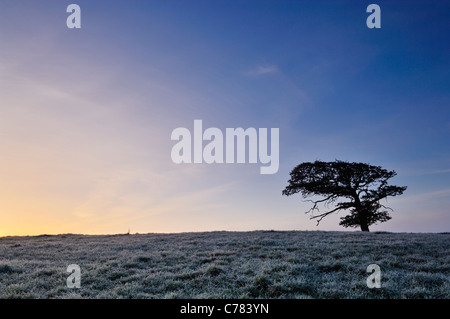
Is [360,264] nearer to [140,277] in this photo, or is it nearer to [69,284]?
[140,277]

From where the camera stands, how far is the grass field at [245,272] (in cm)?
998

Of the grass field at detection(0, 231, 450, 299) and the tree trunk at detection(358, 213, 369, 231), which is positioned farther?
the tree trunk at detection(358, 213, 369, 231)

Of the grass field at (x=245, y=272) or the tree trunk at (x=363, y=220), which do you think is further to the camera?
the tree trunk at (x=363, y=220)

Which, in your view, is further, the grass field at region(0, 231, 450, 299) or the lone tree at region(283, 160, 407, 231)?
the lone tree at region(283, 160, 407, 231)

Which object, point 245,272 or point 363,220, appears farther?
point 363,220

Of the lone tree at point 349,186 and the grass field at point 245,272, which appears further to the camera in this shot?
the lone tree at point 349,186

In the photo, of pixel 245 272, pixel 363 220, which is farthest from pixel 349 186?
pixel 245 272

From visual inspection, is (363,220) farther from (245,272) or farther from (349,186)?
(245,272)

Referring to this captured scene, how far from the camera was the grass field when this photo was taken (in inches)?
393

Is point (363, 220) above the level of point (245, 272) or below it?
above

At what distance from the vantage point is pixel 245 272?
1244 centimetres
